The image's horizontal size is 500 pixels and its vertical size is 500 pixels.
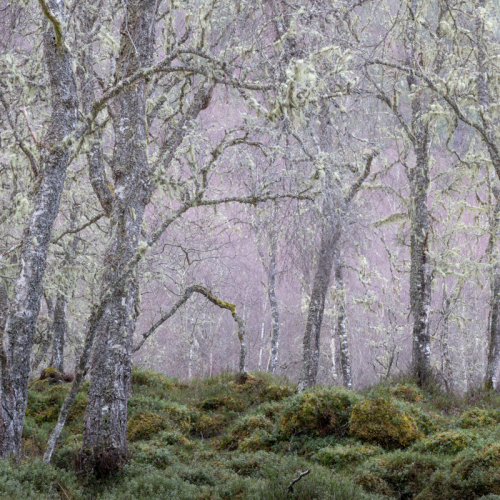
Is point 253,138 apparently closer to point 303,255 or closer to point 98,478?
point 303,255

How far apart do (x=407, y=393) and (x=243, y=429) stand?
9.73ft

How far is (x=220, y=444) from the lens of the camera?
24.3 ft

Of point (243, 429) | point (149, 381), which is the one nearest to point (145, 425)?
point (243, 429)

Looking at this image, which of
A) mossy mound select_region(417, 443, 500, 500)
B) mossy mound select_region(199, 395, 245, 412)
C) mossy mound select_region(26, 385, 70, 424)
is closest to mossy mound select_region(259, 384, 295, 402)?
mossy mound select_region(199, 395, 245, 412)

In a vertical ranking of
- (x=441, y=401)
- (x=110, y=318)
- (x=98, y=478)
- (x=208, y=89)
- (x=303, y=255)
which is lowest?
(x=98, y=478)

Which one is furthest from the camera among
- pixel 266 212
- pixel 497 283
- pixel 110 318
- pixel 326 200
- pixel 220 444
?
pixel 497 283

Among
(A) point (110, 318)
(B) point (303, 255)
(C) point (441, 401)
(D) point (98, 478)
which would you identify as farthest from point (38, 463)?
(C) point (441, 401)

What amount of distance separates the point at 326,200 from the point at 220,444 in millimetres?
4370

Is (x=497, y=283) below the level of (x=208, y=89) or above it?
below

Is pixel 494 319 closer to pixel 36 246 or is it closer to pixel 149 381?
pixel 149 381

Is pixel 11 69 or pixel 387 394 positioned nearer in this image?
pixel 11 69

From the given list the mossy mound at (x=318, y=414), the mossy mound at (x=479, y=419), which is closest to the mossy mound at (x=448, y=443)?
the mossy mound at (x=479, y=419)

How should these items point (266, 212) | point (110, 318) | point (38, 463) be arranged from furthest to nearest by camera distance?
point (266, 212)
point (110, 318)
point (38, 463)

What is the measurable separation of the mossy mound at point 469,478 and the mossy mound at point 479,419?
6.76 ft
